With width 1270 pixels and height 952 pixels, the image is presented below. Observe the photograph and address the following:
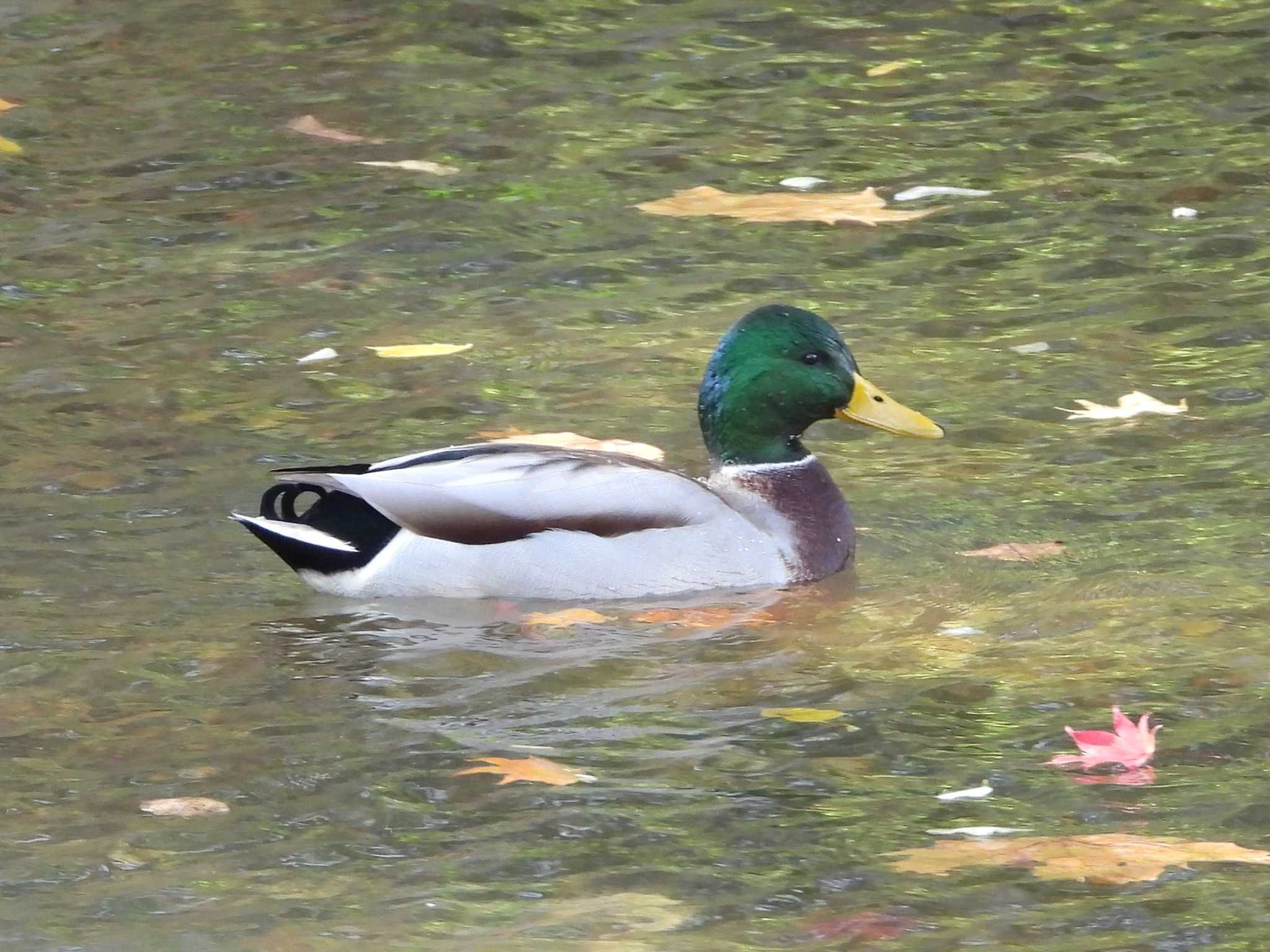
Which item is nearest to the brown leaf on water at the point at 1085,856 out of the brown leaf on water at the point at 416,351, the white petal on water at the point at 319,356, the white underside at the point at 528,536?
the white underside at the point at 528,536

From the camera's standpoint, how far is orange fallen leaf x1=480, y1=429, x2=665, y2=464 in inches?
292

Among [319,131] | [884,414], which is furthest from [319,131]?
[884,414]

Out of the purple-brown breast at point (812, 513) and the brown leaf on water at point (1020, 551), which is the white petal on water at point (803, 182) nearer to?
the purple-brown breast at point (812, 513)

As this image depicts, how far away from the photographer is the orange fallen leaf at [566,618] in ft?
20.6

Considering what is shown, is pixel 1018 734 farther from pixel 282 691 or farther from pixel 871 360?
pixel 871 360

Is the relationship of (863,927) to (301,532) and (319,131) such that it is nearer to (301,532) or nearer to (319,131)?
(301,532)

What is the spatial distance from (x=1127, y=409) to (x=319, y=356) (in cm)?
267

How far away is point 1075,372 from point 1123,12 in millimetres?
4958

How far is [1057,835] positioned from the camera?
4.61 m

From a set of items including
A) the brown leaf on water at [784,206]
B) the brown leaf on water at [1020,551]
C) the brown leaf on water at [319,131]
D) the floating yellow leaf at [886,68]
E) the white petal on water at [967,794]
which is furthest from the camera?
the floating yellow leaf at [886,68]

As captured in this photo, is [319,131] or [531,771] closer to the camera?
[531,771]

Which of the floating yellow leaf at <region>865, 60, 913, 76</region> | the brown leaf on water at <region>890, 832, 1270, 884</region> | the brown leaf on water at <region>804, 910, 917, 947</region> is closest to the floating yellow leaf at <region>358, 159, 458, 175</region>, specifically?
the floating yellow leaf at <region>865, 60, 913, 76</region>

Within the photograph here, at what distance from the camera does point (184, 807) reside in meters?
4.93

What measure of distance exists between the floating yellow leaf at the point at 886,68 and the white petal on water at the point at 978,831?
7.40 metres
